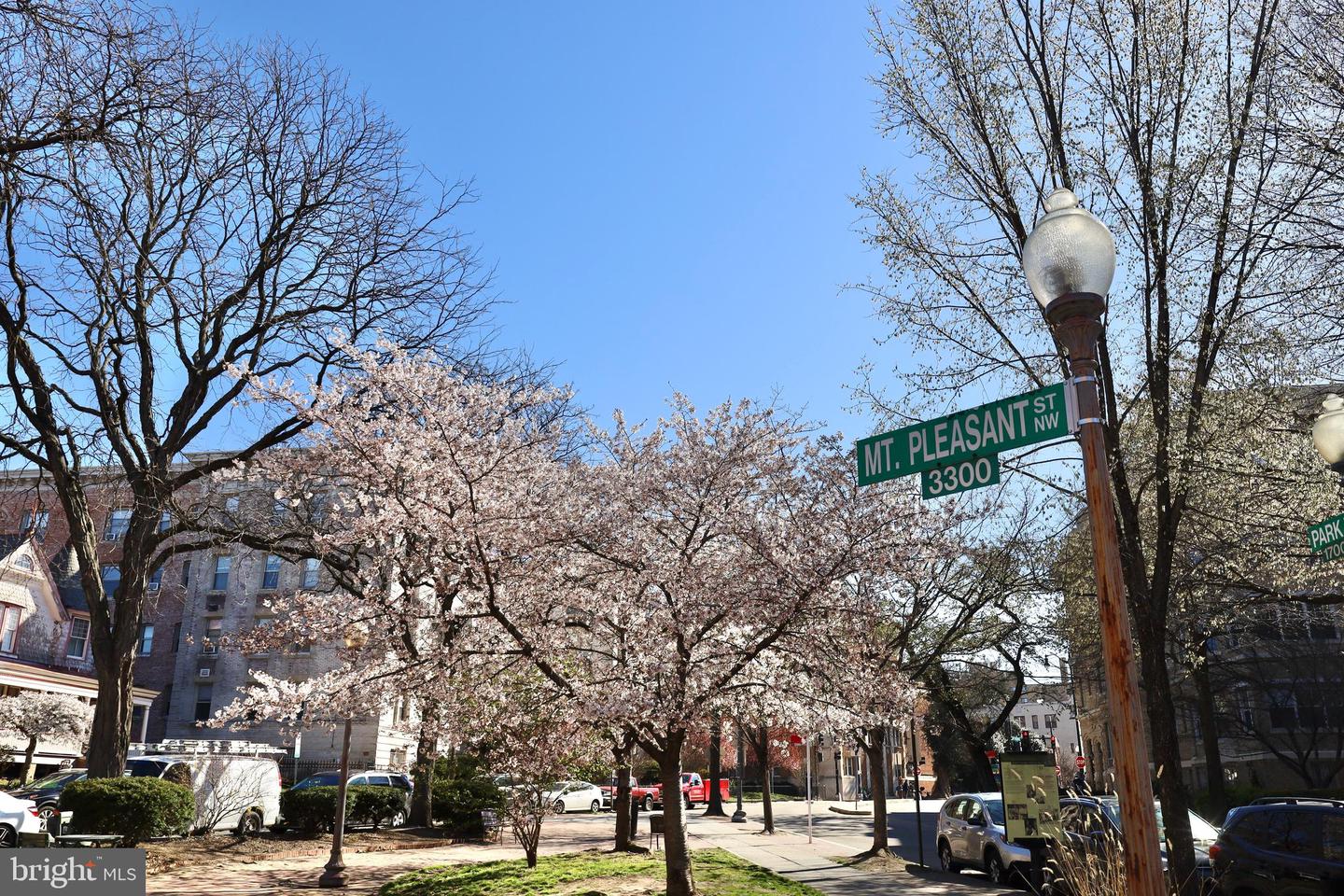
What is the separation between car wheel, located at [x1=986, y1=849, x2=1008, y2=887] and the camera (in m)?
17.3

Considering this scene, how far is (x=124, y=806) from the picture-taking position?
16672 millimetres

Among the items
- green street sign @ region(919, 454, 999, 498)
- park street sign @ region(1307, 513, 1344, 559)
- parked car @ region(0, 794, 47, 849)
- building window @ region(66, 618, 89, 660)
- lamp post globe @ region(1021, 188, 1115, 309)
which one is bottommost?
parked car @ region(0, 794, 47, 849)

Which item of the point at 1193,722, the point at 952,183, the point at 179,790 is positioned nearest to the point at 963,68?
the point at 952,183

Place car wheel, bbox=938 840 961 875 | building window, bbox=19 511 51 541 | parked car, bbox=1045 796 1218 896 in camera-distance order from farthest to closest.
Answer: car wheel, bbox=938 840 961 875, building window, bbox=19 511 51 541, parked car, bbox=1045 796 1218 896

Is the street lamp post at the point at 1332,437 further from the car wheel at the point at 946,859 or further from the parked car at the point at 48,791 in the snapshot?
the parked car at the point at 48,791

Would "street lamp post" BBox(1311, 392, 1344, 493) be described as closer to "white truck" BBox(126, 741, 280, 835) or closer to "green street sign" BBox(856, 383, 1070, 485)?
"green street sign" BBox(856, 383, 1070, 485)

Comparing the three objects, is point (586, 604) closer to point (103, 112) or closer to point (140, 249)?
point (103, 112)

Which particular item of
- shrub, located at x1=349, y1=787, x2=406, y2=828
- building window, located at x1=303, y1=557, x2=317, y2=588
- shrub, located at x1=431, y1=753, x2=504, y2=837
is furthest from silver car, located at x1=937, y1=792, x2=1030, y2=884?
building window, located at x1=303, y1=557, x2=317, y2=588

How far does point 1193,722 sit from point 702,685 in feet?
157

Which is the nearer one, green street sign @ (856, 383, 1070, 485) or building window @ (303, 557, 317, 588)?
green street sign @ (856, 383, 1070, 485)

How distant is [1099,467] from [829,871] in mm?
16137

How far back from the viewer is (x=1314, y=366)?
14297mm

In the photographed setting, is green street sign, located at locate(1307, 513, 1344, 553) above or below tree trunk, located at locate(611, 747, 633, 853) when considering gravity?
above

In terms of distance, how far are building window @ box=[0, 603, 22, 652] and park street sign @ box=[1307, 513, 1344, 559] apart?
4642cm
